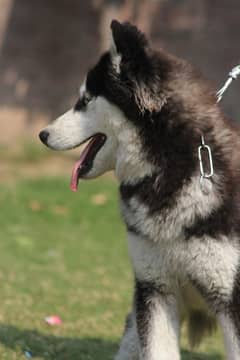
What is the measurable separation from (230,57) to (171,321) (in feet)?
36.2

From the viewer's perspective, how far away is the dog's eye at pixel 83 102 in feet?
14.2

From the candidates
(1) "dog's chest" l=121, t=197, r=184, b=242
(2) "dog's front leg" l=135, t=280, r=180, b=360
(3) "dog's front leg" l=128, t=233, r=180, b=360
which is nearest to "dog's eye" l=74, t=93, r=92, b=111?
(1) "dog's chest" l=121, t=197, r=184, b=242

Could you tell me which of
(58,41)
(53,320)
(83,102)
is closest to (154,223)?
(83,102)

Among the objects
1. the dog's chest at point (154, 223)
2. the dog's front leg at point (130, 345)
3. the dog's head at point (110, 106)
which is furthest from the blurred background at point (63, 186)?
the dog's chest at point (154, 223)

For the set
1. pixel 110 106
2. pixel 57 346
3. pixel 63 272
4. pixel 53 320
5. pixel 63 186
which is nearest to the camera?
pixel 110 106

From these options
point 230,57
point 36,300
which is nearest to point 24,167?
point 230,57

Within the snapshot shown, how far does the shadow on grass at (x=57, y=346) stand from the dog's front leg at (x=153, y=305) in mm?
948

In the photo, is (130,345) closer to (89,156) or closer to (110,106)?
(89,156)

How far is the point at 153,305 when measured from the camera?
4238 millimetres

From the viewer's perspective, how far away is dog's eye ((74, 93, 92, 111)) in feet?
14.2

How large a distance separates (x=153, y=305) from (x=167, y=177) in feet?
2.23

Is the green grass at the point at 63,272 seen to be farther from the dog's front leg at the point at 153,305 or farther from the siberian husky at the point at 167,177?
the siberian husky at the point at 167,177

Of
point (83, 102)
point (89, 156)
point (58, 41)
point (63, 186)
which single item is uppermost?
point (58, 41)

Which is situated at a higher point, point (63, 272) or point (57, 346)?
point (57, 346)
